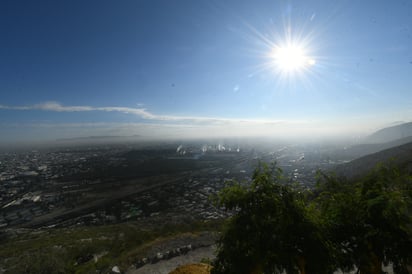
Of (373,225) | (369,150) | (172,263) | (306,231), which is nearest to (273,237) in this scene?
(306,231)

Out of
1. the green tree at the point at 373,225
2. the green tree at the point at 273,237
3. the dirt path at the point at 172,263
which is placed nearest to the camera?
the green tree at the point at 273,237

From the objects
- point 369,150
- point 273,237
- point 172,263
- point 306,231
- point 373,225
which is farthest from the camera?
point 369,150

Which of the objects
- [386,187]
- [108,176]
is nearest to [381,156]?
[386,187]

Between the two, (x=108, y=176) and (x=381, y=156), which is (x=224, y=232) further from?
(x=108, y=176)

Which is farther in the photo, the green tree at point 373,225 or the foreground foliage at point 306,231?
the green tree at point 373,225

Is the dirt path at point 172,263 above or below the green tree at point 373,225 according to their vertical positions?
below

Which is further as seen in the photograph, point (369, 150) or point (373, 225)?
point (369, 150)

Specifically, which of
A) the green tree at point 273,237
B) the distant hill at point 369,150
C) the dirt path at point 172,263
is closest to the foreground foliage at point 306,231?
the green tree at point 273,237

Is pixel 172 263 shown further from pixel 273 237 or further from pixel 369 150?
pixel 369 150

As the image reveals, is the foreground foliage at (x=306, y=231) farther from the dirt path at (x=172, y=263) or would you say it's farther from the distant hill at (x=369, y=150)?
the distant hill at (x=369, y=150)
